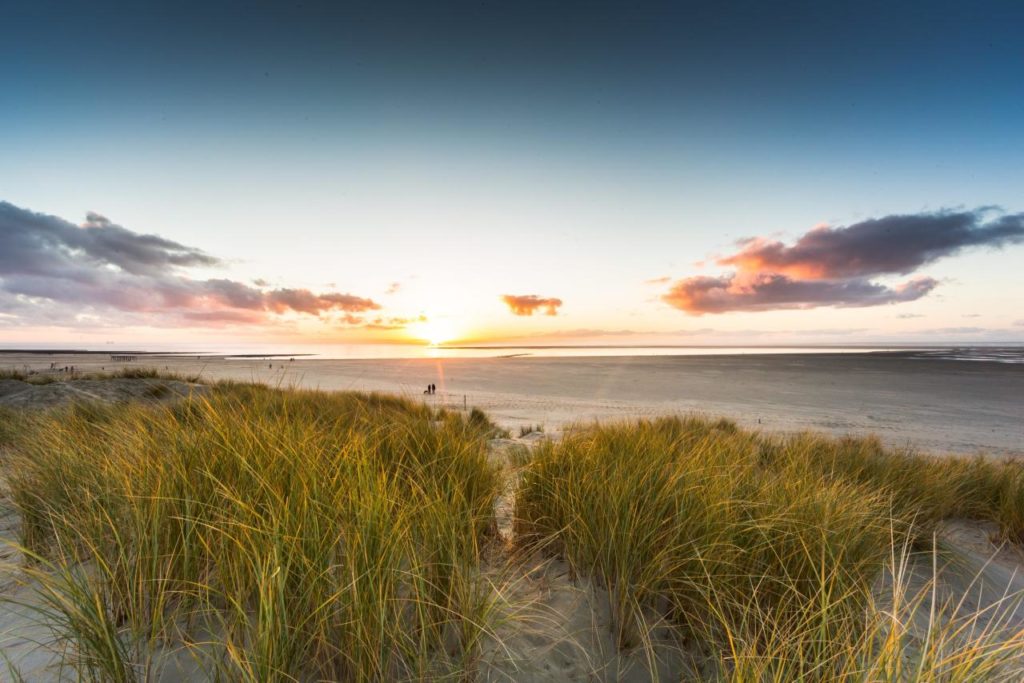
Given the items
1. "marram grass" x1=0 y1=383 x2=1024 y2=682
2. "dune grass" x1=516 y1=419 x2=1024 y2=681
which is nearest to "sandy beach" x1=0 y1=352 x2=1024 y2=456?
"marram grass" x1=0 y1=383 x2=1024 y2=682

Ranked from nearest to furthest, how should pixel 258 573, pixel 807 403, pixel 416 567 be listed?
pixel 258 573, pixel 416 567, pixel 807 403

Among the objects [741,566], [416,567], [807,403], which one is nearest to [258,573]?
[416,567]

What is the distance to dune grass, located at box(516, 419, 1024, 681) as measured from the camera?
168 centimetres

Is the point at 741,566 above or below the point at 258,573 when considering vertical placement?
below

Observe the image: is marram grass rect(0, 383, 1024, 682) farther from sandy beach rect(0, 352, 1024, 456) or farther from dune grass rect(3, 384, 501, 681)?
sandy beach rect(0, 352, 1024, 456)

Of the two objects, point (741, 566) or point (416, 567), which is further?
point (741, 566)

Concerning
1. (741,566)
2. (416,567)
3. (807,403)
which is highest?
(416,567)

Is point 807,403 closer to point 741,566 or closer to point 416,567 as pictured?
point 741,566

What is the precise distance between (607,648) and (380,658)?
1071 millimetres

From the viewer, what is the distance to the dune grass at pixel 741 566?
168 centimetres

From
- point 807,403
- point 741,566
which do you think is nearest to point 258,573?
point 741,566

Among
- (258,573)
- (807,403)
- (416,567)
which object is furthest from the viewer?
(807,403)

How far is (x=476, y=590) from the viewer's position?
1.94 metres

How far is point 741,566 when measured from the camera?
223cm
